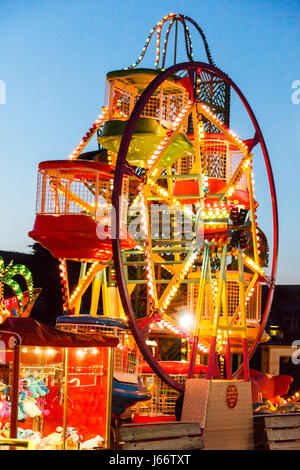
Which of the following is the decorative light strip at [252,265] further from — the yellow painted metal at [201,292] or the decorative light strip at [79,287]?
the decorative light strip at [79,287]

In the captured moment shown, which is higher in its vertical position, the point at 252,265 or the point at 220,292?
the point at 252,265

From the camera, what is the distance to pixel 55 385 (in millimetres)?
12844

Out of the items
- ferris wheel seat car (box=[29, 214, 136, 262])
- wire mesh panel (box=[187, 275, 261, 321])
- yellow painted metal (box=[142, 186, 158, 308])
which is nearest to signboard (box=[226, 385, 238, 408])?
yellow painted metal (box=[142, 186, 158, 308])

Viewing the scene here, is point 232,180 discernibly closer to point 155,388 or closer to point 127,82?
point 127,82

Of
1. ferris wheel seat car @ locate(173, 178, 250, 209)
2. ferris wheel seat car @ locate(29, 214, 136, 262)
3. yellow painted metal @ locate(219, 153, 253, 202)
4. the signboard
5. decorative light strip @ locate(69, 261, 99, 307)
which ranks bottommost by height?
the signboard

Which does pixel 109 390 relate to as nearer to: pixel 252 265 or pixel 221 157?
pixel 252 265

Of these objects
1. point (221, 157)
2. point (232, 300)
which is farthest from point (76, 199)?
point (232, 300)

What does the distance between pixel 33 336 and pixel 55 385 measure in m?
1.84

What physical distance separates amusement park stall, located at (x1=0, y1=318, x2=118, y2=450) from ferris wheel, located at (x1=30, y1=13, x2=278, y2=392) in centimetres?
137

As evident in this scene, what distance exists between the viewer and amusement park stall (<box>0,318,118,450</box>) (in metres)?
11.2

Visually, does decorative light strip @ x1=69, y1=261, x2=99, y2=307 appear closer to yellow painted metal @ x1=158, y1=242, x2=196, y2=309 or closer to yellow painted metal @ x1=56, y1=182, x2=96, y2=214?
yellow painted metal @ x1=56, y1=182, x2=96, y2=214

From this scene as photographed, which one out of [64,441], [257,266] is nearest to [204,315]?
[257,266]

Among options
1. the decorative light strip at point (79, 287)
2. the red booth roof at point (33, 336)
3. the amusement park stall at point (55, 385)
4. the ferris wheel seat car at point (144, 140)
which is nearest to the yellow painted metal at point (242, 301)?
the ferris wheel seat car at point (144, 140)

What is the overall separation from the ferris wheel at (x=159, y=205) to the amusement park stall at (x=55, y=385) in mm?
1373
